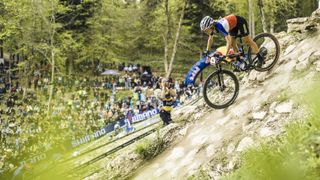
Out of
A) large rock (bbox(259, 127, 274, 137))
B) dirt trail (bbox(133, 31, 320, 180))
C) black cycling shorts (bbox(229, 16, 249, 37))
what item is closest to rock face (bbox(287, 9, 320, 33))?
dirt trail (bbox(133, 31, 320, 180))

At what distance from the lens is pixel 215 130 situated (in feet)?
28.9

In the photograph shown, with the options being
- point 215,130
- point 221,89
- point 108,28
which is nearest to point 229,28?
point 221,89

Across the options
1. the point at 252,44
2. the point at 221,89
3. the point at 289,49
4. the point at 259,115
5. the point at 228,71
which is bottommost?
the point at 259,115

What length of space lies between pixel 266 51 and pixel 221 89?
57.2 inches

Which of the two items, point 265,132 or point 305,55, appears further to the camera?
point 305,55

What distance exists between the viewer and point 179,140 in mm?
9500

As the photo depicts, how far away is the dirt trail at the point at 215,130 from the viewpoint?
8.21 metres

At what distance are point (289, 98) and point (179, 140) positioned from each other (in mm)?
2777

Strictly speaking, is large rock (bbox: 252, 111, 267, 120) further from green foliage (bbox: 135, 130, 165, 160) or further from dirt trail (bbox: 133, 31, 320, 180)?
green foliage (bbox: 135, 130, 165, 160)

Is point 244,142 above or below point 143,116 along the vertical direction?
above

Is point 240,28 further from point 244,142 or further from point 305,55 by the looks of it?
point 244,142

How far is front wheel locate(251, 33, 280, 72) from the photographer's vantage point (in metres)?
9.59

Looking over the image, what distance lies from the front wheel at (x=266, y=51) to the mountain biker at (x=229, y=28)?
182 mm

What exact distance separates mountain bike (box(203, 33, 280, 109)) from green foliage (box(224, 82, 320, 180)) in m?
3.86
